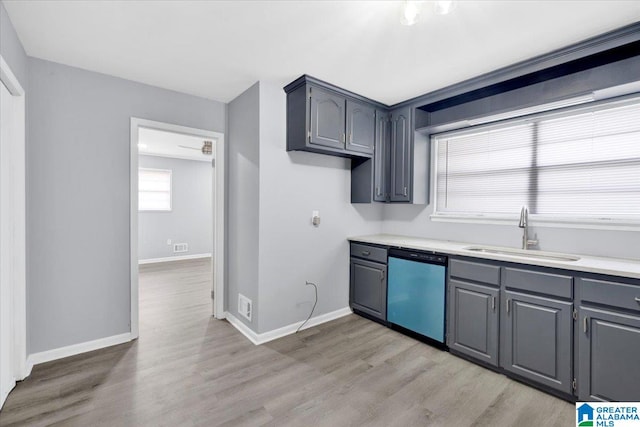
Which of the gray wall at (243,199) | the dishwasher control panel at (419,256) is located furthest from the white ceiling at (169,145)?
the dishwasher control panel at (419,256)

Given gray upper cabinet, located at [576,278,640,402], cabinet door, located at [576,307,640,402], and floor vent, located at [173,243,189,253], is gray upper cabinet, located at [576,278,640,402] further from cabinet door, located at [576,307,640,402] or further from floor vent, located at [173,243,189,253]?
floor vent, located at [173,243,189,253]

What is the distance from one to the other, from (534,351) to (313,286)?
6.43 feet

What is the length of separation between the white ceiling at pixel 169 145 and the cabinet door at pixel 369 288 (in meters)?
3.16

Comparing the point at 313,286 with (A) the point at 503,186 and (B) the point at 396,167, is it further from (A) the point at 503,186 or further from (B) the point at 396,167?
(A) the point at 503,186

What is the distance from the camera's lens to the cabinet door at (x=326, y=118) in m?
2.79

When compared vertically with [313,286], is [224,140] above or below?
above

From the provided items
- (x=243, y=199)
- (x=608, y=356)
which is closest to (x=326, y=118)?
(x=243, y=199)

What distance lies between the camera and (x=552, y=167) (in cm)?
257

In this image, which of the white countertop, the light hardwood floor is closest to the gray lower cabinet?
the light hardwood floor

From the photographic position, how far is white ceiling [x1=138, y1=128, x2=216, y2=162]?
4.84 m

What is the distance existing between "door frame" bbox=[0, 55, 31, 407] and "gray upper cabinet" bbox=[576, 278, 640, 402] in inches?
151

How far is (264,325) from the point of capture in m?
2.81

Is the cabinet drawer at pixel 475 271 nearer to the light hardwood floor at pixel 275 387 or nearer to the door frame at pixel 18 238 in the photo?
the light hardwood floor at pixel 275 387

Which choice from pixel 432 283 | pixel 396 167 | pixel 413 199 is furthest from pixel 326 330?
pixel 396 167
